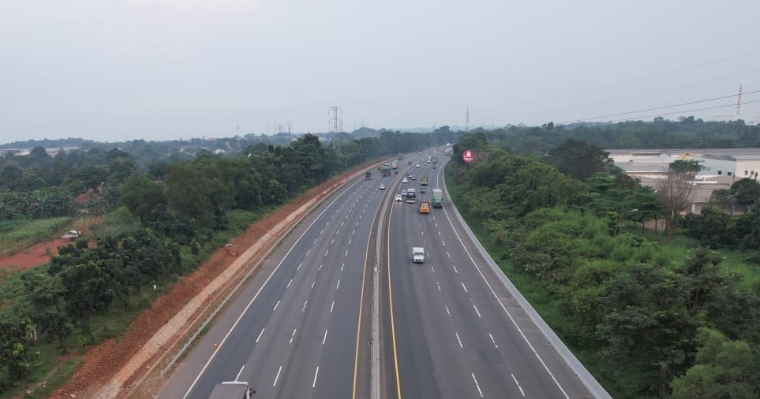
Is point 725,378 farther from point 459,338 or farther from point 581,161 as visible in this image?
point 581,161

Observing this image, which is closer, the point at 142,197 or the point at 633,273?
the point at 633,273

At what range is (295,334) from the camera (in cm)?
2900

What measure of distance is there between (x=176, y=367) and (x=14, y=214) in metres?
60.9

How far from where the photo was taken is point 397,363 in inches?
1006

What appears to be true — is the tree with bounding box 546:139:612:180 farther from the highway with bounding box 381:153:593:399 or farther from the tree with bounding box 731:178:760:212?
the highway with bounding box 381:153:593:399

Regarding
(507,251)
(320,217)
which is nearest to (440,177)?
(320,217)

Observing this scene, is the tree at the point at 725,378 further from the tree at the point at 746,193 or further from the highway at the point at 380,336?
the tree at the point at 746,193

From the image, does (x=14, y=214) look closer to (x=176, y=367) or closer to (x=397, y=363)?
(x=176, y=367)

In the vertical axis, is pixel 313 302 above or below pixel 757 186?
below

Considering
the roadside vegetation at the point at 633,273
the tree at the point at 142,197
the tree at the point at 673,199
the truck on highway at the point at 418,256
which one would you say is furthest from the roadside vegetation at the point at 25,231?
the tree at the point at 673,199

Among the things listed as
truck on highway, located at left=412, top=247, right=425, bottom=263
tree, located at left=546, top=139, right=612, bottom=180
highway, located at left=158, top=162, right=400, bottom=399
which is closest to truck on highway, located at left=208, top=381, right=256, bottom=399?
highway, located at left=158, top=162, right=400, bottom=399

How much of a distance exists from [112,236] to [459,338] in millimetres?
26254

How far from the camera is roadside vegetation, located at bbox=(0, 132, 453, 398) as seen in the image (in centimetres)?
2527

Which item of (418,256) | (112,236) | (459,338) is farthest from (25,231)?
(459,338)
